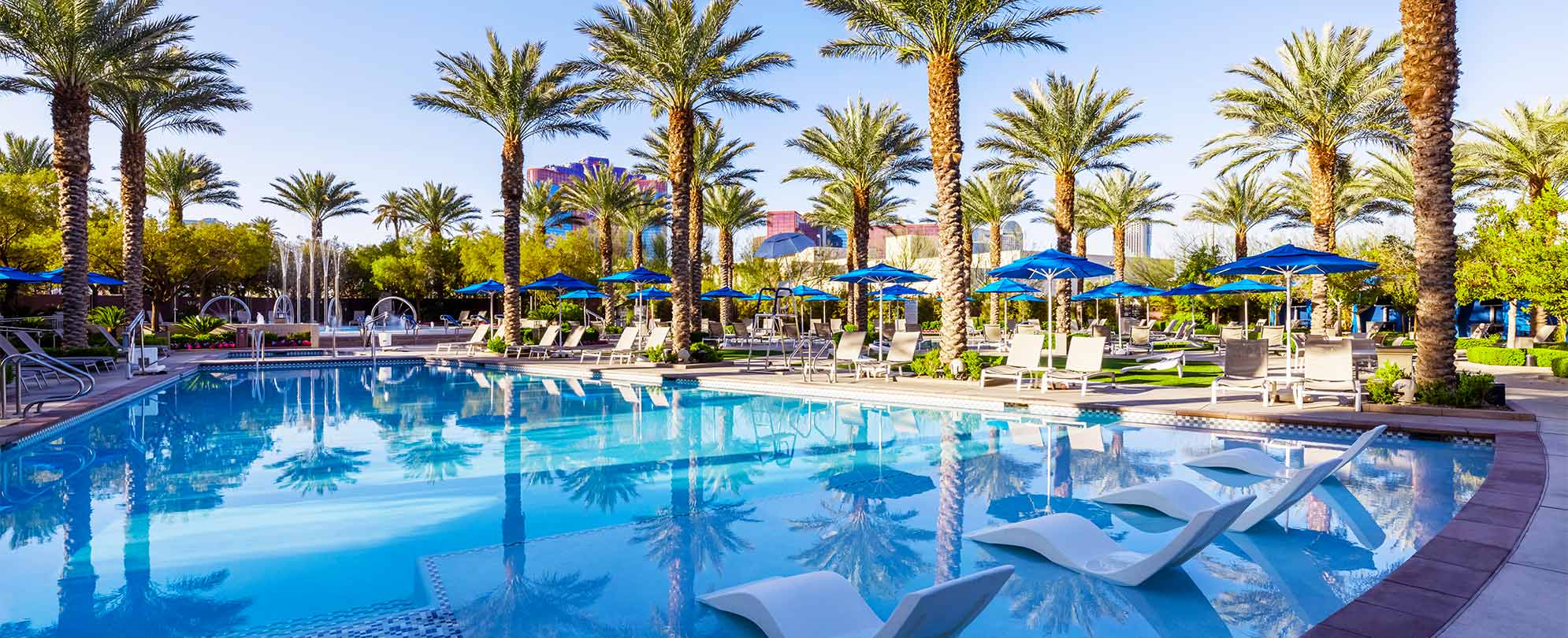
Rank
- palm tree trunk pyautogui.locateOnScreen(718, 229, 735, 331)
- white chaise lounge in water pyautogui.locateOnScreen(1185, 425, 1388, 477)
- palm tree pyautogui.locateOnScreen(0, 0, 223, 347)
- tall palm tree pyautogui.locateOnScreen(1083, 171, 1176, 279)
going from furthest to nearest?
tall palm tree pyautogui.locateOnScreen(1083, 171, 1176, 279), palm tree trunk pyautogui.locateOnScreen(718, 229, 735, 331), palm tree pyautogui.locateOnScreen(0, 0, 223, 347), white chaise lounge in water pyautogui.locateOnScreen(1185, 425, 1388, 477)

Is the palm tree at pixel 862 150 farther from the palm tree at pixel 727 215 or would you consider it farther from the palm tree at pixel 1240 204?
the palm tree at pixel 1240 204

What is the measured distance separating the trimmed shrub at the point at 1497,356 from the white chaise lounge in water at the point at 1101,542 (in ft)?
62.8

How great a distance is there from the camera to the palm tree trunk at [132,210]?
21580 mm

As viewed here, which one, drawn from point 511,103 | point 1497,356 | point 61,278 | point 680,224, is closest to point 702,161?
point 511,103

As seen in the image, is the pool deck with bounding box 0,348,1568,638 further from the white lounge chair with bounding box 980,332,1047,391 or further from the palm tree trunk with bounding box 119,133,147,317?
the palm tree trunk with bounding box 119,133,147,317

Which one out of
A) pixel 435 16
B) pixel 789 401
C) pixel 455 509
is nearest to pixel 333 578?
pixel 455 509

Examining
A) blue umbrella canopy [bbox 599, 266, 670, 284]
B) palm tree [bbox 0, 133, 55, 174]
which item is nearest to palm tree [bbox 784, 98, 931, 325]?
blue umbrella canopy [bbox 599, 266, 670, 284]

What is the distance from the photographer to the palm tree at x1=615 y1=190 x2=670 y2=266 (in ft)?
110

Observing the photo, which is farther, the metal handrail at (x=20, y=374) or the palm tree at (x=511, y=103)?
the palm tree at (x=511, y=103)

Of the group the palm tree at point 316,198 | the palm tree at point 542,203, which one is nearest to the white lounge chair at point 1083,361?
the palm tree at point 542,203

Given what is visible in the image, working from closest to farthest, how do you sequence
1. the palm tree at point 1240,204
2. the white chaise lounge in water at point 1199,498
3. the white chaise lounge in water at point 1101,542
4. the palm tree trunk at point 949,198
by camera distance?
the white chaise lounge in water at point 1101,542, the white chaise lounge in water at point 1199,498, the palm tree trunk at point 949,198, the palm tree at point 1240,204

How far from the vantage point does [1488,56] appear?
13.0 m

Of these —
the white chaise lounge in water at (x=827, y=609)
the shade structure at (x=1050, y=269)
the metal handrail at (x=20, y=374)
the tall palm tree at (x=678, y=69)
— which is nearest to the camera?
the white chaise lounge in water at (x=827, y=609)

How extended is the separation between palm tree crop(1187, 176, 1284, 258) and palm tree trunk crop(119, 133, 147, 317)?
122 ft
